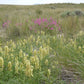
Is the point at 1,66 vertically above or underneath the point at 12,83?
above

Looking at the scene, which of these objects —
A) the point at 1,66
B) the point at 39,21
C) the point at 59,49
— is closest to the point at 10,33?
the point at 39,21

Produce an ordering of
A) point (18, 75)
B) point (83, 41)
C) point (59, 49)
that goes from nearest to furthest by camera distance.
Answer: point (18, 75) → point (59, 49) → point (83, 41)

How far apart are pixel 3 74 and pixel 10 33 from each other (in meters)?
4.14

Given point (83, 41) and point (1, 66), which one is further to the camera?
point (83, 41)

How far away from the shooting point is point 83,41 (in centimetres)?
339

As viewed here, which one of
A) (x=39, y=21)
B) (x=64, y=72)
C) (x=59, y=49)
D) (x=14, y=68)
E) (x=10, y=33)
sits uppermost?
(x=39, y=21)

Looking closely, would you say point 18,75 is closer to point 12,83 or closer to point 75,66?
point 12,83

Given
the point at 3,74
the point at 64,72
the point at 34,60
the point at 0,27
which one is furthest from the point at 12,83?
the point at 0,27

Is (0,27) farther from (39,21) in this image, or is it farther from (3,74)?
(3,74)

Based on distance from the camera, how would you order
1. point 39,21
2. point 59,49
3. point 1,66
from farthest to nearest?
Result: 1. point 39,21
2. point 59,49
3. point 1,66

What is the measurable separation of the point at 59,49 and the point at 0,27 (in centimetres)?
477

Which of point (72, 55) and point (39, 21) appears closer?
point (72, 55)

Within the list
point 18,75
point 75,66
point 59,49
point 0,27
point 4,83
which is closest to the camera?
point 4,83

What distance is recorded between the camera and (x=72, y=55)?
267 cm
